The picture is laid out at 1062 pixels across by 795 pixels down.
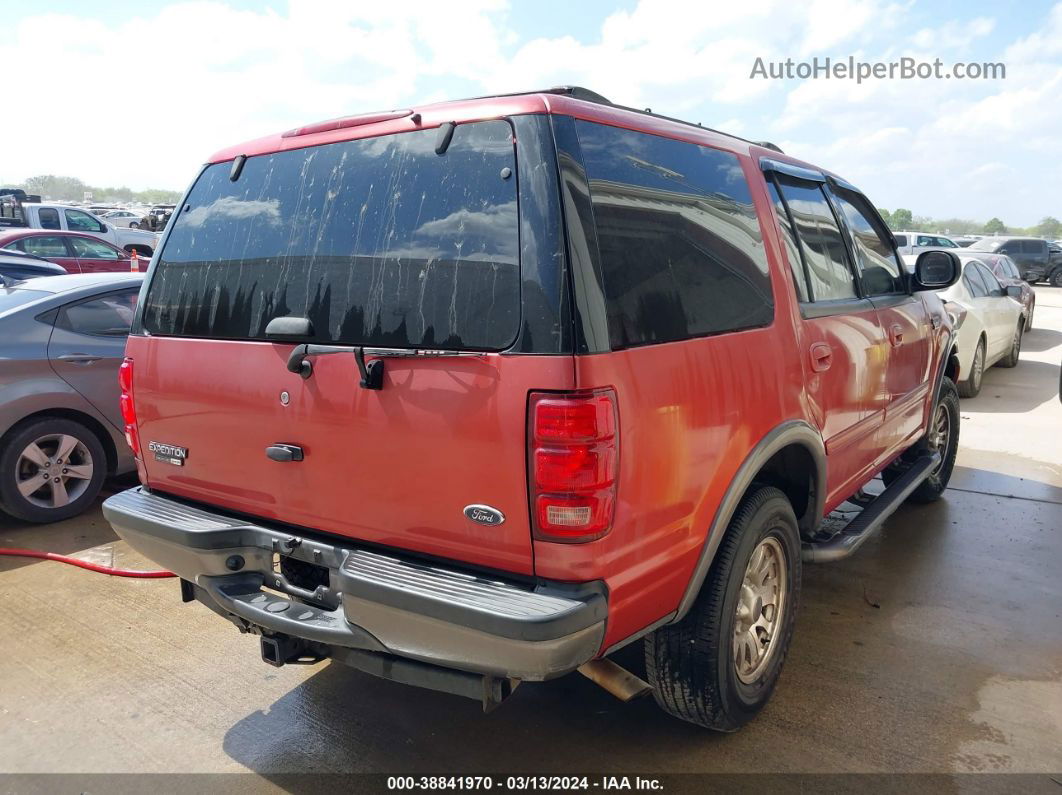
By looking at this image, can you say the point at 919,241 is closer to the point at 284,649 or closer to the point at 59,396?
the point at 59,396

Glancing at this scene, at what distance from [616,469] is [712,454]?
53 centimetres

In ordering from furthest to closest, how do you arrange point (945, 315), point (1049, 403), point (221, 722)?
point (1049, 403) < point (945, 315) < point (221, 722)

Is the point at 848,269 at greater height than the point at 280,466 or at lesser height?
greater

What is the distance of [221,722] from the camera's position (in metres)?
3.10

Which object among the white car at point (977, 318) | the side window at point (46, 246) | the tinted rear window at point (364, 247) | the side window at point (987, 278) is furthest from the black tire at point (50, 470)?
the side window at point (987, 278)

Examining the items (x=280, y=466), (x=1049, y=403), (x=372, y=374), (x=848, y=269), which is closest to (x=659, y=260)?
(x=372, y=374)

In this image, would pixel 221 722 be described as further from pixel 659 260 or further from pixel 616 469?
pixel 659 260

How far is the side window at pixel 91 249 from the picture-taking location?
1334 cm

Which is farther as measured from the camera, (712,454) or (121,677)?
(121,677)

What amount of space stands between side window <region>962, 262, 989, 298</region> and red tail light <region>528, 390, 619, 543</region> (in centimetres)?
853

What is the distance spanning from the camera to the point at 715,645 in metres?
2.69

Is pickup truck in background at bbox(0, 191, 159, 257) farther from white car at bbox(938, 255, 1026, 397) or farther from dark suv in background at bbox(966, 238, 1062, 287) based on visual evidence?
dark suv in background at bbox(966, 238, 1062, 287)

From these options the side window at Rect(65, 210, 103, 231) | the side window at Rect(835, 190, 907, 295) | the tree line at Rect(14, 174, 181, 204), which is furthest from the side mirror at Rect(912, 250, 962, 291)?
the tree line at Rect(14, 174, 181, 204)

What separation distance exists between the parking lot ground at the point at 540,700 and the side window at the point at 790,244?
1.60 metres
